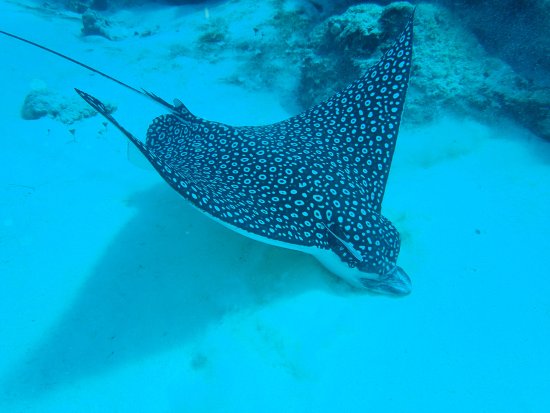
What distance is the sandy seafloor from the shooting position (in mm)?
2822

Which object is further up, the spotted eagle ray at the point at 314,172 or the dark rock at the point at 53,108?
the spotted eagle ray at the point at 314,172

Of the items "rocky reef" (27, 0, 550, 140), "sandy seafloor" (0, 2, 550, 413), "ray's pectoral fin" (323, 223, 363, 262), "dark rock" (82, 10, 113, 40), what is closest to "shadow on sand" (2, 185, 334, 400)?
"sandy seafloor" (0, 2, 550, 413)

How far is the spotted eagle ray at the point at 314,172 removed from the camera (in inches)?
114

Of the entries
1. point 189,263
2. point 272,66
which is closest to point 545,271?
point 189,263

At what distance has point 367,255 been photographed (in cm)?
318

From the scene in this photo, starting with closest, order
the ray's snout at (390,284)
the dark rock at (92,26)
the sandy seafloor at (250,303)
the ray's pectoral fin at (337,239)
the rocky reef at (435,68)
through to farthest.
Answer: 1. the sandy seafloor at (250,303)
2. the ray's pectoral fin at (337,239)
3. the ray's snout at (390,284)
4. the rocky reef at (435,68)
5. the dark rock at (92,26)

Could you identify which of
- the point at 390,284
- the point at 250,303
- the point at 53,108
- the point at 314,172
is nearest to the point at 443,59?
the point at 314,172

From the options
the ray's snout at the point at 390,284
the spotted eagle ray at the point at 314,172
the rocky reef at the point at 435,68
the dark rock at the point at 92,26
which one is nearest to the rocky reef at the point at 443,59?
the rocky reef at the point at 435,68

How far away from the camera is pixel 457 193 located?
4.59 m

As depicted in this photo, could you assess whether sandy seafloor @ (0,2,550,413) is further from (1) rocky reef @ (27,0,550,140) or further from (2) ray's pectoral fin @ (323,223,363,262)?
(1) rocky reef @ (27,0,550,140)

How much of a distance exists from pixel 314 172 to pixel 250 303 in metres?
1.38

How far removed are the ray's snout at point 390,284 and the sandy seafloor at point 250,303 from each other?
0.11 metres

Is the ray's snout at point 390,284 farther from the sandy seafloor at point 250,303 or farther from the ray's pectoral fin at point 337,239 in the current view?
the ray's pectoral fin at point 337,239

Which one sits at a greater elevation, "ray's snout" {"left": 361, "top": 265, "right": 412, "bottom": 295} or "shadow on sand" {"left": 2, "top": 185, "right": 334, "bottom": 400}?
"ray's snout" {"left": 361, "top": 265, "right": 412, "bottom": 295}
